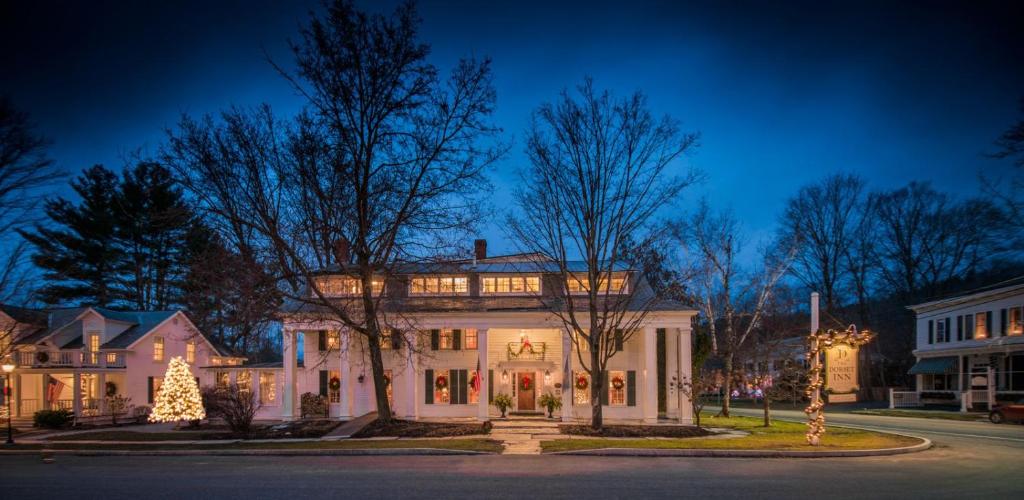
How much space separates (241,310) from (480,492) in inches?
532

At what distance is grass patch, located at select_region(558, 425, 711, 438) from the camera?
23469mm

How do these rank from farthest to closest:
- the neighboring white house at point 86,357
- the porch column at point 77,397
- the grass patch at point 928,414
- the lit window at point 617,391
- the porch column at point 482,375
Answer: the neighboring white house at point 86,357, the porch column at point 77,397, the grass patch at point 928,414, the lit window at point 617,391, the porch column at point 482,375

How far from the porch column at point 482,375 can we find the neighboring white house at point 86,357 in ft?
55.0

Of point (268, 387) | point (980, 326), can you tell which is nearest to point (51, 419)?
point (268, 387)

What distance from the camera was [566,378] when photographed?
28922 mm

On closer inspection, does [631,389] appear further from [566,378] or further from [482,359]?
[482,359]

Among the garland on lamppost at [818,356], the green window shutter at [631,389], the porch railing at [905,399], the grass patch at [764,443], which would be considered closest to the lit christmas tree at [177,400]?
the grass patch at [764,443]

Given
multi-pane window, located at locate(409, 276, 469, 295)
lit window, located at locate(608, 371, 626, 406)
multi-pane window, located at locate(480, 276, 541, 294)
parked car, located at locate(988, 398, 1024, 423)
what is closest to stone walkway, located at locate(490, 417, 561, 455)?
lit window, located at locate(608, 371, 626, 406)

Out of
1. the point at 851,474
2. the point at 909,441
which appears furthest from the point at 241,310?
the point at 909,441

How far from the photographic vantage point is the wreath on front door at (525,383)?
31.9 m

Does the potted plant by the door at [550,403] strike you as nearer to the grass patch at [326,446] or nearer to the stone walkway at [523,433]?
the stone walkway at [523,433]

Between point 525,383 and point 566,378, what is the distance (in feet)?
11.8

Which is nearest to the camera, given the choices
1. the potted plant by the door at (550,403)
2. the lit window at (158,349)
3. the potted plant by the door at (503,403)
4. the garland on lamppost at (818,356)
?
the garland on lamppost at (818,356)

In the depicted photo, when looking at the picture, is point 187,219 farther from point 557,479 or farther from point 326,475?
point 557,479
